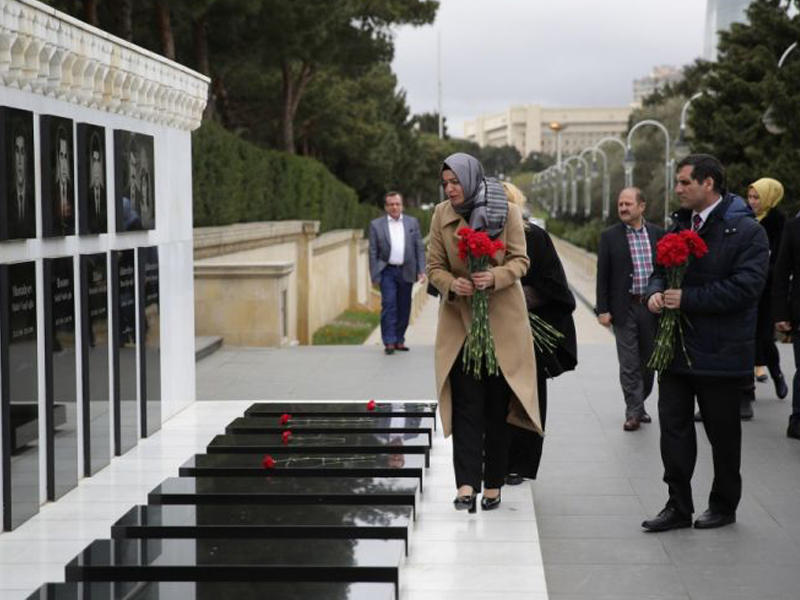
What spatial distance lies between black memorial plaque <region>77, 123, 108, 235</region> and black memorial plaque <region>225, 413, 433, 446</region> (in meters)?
1.78

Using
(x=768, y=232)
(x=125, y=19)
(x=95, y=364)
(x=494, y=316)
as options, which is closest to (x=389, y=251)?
(x=768, y=232)

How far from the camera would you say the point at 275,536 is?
20.3 feet

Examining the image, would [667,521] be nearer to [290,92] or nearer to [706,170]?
[706,170]

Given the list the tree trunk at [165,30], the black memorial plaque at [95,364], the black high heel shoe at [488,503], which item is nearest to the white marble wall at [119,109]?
the black memorial plaque at [95,364]

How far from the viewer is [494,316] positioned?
6980mm

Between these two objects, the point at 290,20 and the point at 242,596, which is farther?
the point at 290,20

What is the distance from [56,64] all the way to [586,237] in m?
59.7

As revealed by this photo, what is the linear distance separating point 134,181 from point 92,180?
98 centimetres

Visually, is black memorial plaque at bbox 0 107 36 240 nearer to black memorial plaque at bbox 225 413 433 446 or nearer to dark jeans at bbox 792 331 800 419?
black memorial plaque at bbox 225 413 433 446

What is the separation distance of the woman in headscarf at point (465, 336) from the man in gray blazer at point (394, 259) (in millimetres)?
7877

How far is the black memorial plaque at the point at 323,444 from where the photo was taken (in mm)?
8148

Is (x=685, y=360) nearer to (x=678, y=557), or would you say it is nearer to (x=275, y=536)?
(x=678, y=557)

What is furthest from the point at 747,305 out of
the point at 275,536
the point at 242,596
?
the point at 242,596

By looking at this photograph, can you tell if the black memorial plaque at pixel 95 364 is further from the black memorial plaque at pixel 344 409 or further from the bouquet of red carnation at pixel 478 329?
the bouquet of red carnation at pixel 478 329
